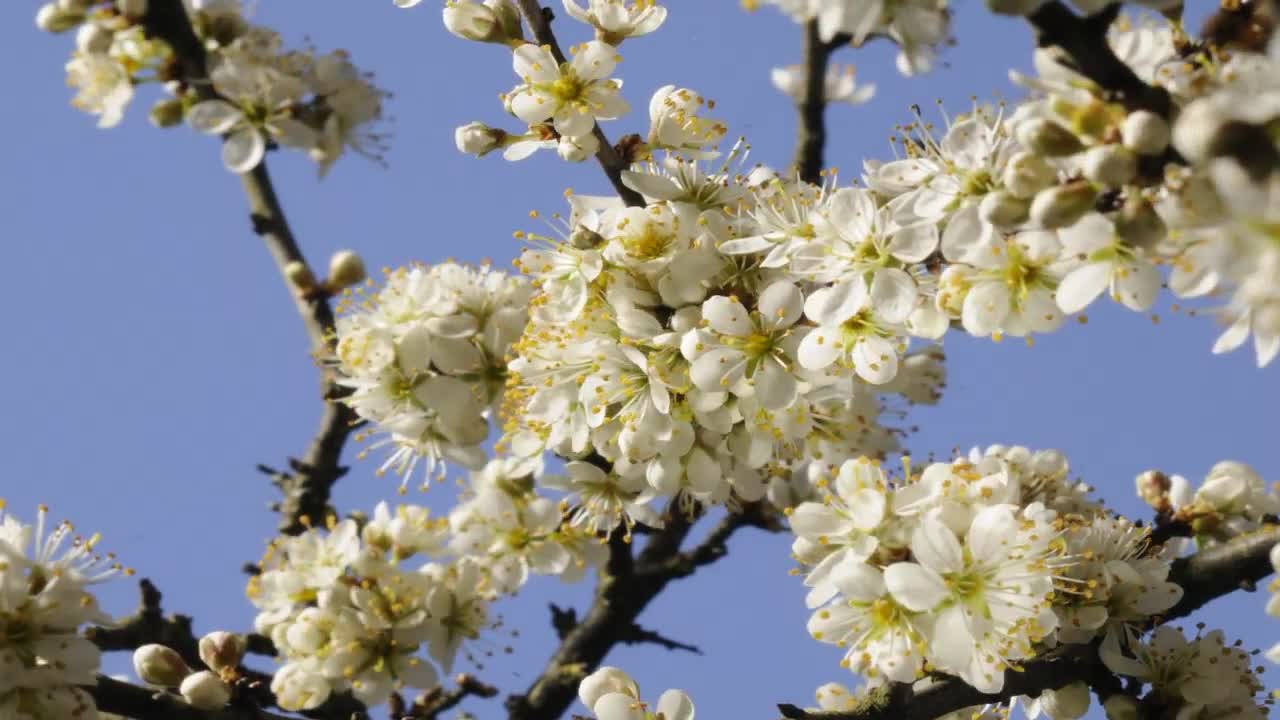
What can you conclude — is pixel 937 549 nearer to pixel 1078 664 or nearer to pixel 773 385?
pixel 773 385

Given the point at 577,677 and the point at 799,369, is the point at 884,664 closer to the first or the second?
the point at 799,369

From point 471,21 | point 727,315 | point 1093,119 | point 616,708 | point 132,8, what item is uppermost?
point 132,8

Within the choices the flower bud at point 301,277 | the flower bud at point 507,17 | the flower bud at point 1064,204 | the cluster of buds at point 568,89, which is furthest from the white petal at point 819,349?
the flower bud at point 301,277

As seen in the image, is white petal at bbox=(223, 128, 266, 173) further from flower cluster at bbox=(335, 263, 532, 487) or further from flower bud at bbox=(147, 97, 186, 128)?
flower cluster at bbox=(335, 263, 532, 487)

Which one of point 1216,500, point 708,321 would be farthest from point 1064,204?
point 1216,500

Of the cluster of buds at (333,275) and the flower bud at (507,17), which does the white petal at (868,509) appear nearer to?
the flower bud at (507,17)

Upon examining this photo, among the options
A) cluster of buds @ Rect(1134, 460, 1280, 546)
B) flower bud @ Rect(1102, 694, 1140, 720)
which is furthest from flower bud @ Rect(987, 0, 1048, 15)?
cluster of buds @ Rect(1134, 460, 1280, 546)
